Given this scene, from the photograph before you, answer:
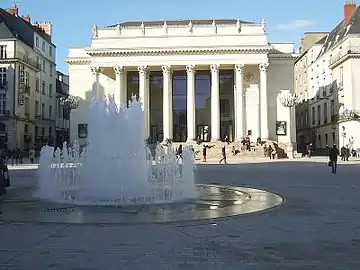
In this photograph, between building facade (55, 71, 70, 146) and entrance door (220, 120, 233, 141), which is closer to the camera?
entrance door (220, 120, 233, 141)

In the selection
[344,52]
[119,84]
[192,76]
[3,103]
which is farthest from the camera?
[3,103]

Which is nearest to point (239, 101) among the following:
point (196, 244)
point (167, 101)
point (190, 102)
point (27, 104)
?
point (190, 102)

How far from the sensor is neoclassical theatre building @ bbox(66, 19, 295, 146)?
58.0 metres

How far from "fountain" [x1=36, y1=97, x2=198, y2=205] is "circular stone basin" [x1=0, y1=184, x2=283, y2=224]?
0.83 metres

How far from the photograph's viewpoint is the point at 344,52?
193 feet

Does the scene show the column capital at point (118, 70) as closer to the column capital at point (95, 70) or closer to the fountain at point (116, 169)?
the column capital at point (95, 70)

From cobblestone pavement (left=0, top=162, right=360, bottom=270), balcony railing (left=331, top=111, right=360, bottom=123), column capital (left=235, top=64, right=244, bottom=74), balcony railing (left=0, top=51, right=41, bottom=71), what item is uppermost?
balcony railing (left=0, top=51, right=41, bottom=71)

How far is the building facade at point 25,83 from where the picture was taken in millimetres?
63531

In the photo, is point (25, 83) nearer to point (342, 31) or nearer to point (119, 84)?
point (119, 84)

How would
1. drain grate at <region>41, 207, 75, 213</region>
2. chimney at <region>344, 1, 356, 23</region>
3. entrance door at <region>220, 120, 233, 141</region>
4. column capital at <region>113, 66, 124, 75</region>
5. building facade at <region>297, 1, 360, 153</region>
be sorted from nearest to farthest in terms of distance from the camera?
drain grate at <region>41, 207, 75, 213</region>
building facade at <region>297, 1, 360, 153</region>
column capital at <region>113, 66, 124, 75</region>
entrance door at <region>220, 120, 233, 141</region>
chimney at <region>344, 1, 356, 23</region>

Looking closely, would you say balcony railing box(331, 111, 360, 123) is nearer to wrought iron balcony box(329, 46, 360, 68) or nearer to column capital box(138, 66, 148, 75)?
wrought iron balcony box(329, 46, 360, 68)

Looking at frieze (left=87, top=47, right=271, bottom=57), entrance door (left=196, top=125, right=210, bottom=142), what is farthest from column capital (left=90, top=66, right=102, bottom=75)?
entrance door (left=196, top=125, right=210, bottom=142)

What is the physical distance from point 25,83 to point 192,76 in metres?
24.5

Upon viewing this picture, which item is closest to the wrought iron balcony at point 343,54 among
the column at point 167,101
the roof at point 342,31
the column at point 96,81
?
the roof at point 342,31
